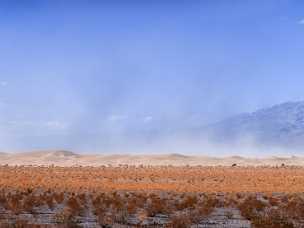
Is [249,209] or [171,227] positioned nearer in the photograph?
[171,227]

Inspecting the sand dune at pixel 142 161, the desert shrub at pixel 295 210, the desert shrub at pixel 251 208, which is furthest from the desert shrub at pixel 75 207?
the sand dune at pixel 142 161

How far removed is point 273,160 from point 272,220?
4451 inches

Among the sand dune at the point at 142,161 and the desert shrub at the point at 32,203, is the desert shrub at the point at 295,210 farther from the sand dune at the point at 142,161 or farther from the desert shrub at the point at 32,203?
the sand dune at the point at 142,161

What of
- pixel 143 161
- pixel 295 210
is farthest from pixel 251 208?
pixel 143 161

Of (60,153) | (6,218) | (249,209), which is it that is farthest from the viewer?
(60,153)

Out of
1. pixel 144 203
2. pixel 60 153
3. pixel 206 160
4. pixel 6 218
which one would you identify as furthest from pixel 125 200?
pixel 60 153

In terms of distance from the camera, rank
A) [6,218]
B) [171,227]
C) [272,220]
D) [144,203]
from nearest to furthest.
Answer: [171,227] < [272,220] < [6,218] < [144,203]

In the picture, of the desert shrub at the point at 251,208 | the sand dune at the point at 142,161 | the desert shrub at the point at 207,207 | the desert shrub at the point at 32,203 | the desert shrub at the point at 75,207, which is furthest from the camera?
the sand dune at the point at 142,161

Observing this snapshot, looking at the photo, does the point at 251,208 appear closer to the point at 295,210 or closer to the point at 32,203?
the point at 295,210

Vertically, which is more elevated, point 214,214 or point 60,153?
point 60,153

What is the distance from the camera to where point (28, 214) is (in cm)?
2728

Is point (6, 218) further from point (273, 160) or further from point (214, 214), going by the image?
point (273, 160)

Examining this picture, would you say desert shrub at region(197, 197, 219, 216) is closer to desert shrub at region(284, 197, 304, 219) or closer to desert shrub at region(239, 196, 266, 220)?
desert shrub at region(239, 196, 266, 220)

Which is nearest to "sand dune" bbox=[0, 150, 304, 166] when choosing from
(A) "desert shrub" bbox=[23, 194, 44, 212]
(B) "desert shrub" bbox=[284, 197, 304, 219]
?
(A) "desert shrub" bbox=[23, 194, 44, 212]
